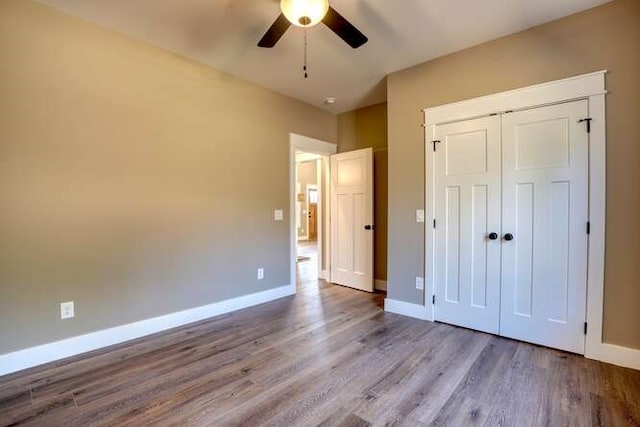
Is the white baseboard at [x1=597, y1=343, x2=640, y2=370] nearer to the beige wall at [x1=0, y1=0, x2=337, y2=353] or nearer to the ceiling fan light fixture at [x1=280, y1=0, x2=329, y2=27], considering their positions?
the ceiling fan light fixture at [x1=280, y1=0, x2=329, y2=27]

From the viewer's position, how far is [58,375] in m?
2.22

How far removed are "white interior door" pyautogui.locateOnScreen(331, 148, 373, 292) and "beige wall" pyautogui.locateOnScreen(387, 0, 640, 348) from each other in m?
1.13

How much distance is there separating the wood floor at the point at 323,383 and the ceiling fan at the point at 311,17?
242 cm

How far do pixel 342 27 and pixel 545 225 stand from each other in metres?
2.30

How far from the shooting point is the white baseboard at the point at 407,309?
3.32 metres

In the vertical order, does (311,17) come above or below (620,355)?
above

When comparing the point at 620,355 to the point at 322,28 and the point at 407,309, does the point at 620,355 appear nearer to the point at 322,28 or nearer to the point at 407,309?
the point at 407,309

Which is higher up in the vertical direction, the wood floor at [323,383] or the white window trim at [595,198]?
the white window trim at [595,198]

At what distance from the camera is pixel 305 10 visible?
1.94 meters

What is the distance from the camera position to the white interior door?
175 inches

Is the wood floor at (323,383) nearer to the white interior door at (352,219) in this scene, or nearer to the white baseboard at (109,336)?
the white baseboard at (109,336)

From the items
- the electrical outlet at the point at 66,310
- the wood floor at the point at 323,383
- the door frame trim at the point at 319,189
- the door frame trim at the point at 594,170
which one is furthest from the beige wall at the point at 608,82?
the electrical outlet at the point at 66,310

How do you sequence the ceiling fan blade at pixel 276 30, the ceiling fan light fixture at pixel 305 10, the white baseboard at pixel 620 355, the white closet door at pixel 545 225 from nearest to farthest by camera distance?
1. the ceiling fan light fixture at pixel 305 10
2. the ceiling fan blade at pixel 276 30
3. the white baseboard at pixel 620 355
4. the white closet door at pixel 545 225

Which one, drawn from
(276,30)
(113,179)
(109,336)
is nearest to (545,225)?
(276,30)
